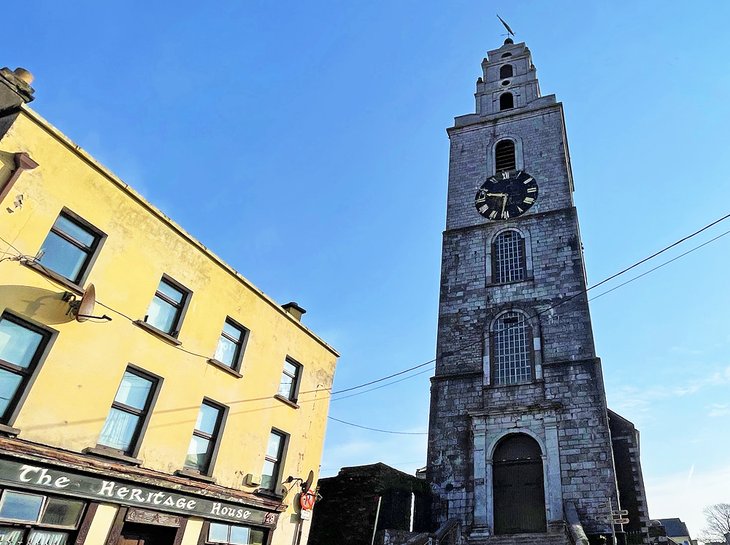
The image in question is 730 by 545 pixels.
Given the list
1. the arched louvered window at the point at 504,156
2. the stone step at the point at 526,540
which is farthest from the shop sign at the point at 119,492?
the arched louvered window at the point at 504,156

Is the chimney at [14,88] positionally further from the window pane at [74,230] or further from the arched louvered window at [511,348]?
the arched louvered window at [511,348]

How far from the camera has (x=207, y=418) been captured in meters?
11.2

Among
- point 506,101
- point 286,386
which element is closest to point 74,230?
point 286,386

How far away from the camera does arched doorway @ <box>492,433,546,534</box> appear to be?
57.3 feet

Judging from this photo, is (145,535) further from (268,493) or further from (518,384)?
(518,384)

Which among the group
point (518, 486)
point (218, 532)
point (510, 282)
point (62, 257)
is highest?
point (510, 282)

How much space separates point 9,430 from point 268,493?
6.32 metres

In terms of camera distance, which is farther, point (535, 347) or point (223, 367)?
point (535, 347)

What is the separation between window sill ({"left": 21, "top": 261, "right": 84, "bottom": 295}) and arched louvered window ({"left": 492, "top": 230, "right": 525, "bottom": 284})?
692 inches

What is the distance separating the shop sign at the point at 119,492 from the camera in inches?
295

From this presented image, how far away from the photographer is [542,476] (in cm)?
1789

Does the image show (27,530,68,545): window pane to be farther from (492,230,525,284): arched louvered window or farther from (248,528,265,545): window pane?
(492,230,525,284): arched louvered window

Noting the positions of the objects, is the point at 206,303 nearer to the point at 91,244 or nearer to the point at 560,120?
the point at 91,244

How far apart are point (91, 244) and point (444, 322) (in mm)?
15852
